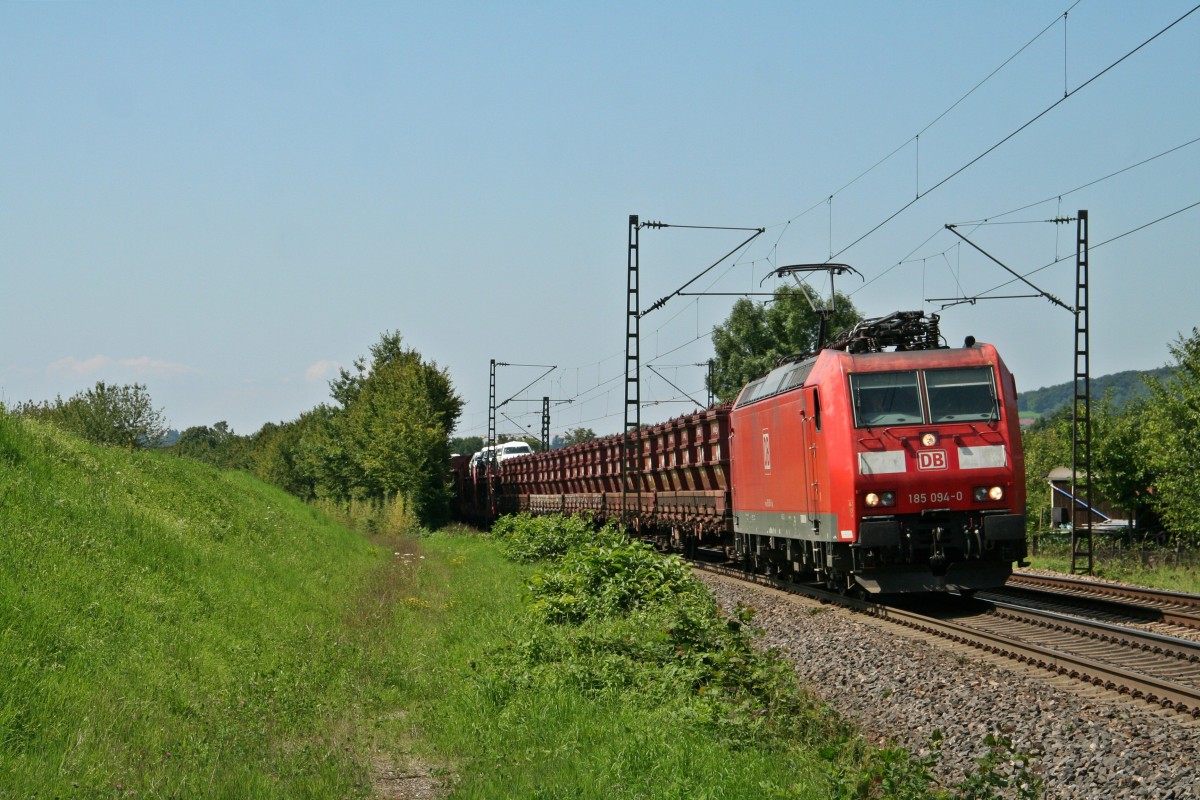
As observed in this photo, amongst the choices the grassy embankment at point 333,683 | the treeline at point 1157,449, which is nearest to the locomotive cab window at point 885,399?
the grassy embankment at point 333,683

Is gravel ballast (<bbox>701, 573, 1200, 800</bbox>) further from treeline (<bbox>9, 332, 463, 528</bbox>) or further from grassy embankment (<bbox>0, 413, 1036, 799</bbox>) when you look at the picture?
treeline (<bbox>9, 332, 463, 528</bbox>)

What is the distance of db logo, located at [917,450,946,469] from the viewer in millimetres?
14727

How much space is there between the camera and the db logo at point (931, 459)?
14727 mm

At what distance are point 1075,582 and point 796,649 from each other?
350 inches

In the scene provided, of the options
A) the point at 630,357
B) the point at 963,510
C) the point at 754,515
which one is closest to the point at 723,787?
the point at 963,510

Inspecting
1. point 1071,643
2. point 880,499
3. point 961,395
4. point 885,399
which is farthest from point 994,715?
point 961,395

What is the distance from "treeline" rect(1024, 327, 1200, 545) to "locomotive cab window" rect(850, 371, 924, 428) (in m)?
21.2

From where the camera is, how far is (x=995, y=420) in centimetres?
1492

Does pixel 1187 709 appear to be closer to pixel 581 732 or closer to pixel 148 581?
pixel 581 732

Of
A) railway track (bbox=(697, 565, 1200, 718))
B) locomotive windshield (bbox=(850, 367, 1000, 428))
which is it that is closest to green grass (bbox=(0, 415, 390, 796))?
railway track (bbox=(697, 565, 1200, 718))

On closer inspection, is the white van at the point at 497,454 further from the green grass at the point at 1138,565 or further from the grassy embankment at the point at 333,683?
the grassy embankment at the point at 333,683

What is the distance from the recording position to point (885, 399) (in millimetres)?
15008

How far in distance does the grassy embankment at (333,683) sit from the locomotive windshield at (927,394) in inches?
144

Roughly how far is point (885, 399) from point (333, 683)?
8.11 m
